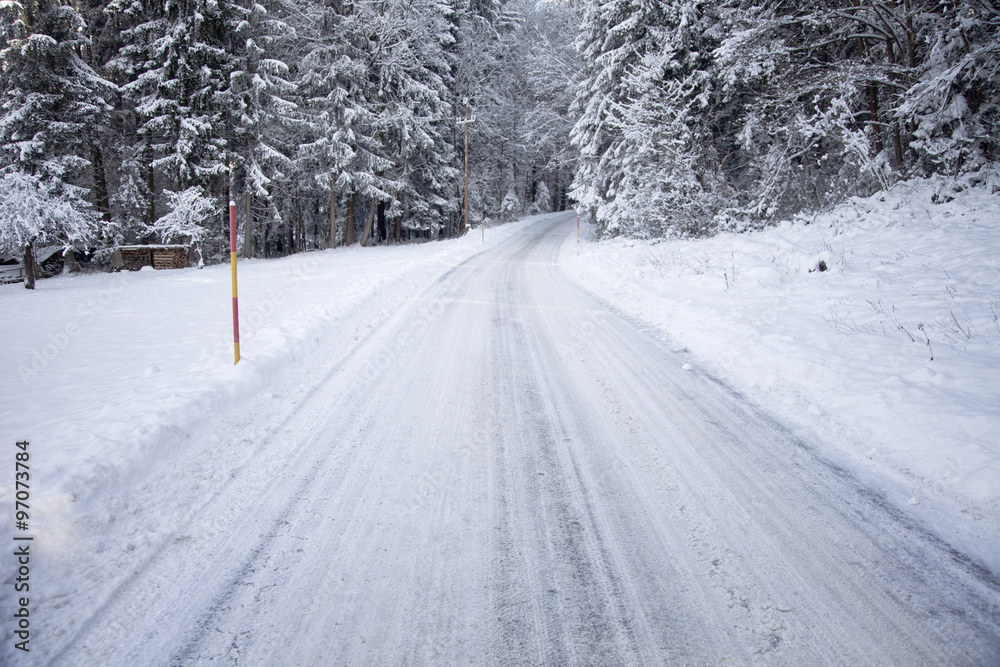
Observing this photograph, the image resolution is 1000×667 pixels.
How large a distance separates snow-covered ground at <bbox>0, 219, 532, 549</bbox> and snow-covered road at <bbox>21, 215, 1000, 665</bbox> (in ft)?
0.84

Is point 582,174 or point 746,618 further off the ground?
point 582,174

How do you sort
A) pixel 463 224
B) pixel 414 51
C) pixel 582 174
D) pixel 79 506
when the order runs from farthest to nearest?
pixel 463 224
pixel 414 51
pixel 582 174
pixel 79 506

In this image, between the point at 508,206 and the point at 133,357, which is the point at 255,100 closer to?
the point at 133,357

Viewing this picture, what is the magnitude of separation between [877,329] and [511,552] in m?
5.52

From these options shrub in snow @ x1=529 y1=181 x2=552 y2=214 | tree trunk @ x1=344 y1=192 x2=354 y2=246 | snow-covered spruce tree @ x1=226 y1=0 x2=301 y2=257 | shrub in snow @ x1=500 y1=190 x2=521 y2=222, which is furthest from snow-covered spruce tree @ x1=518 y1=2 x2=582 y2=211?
snow-covered spruce tree @ x1=226 y1=0 x2=301 y2=257

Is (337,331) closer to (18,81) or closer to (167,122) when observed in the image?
(167,122)

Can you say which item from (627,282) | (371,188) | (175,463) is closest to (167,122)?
(371,188)

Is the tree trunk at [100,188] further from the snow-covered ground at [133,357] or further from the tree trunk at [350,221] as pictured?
the tree trunk at [350,221]

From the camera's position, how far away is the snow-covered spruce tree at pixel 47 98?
15102mm

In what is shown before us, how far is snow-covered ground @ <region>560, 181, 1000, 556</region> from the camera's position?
304 centimetres

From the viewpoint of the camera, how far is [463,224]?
35.5 metres

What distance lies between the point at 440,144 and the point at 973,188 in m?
25.3

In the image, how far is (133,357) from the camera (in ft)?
18.6

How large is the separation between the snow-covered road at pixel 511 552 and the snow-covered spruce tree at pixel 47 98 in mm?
16128
